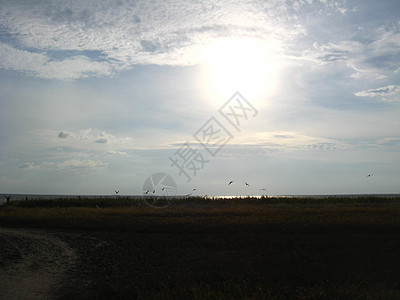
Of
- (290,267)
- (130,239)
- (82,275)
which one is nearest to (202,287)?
(290,267)

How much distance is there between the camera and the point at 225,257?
14.8m

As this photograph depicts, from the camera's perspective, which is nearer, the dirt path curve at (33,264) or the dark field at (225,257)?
the dark field at (225,257)

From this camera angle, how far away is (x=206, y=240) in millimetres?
18266

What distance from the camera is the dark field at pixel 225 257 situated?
10.1 meters

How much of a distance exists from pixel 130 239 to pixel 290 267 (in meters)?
9.15

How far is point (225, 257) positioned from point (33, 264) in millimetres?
7408

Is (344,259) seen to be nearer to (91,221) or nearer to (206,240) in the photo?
(206,240)

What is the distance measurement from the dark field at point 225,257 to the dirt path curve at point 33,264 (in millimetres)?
318

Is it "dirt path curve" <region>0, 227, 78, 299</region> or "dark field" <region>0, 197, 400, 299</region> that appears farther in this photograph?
"dirt path curve" <region>0, 227, 78, 299</region>

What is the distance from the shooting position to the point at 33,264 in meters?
14.3

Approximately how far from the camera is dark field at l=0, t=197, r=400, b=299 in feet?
33.1

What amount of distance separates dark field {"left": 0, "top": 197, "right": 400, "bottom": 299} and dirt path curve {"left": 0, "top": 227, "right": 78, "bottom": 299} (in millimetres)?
318

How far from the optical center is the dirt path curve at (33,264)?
11.4 meters

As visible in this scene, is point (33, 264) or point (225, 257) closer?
point (33, 264)
